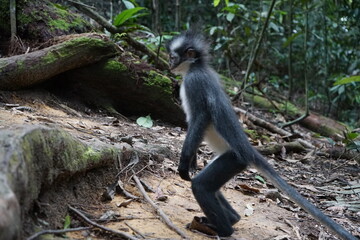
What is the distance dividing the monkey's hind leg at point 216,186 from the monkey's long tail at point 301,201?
208 millimetres

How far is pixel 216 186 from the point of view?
3.92 meters

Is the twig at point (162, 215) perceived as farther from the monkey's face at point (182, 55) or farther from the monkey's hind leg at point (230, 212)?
the monkey's face at point (182, 55)

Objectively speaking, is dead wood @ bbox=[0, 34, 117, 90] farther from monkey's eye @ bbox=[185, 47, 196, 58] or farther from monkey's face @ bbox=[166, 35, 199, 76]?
monkey's eye @ bbox=[185, 47, 196, 58]

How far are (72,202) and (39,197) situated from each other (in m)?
0.46

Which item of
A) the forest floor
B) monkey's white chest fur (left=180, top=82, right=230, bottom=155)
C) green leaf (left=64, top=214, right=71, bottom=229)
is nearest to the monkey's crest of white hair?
monkey's white chest fur (left=180, top=82, right=230, bottom=155)

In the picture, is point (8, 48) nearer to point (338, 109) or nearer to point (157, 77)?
point (157, 77)

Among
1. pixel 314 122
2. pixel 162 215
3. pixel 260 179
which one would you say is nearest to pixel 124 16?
pixel 260 179

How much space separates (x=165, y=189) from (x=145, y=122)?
276 centimetres

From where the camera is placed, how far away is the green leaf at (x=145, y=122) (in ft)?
23.6

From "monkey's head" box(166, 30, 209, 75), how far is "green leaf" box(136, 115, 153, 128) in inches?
88.8

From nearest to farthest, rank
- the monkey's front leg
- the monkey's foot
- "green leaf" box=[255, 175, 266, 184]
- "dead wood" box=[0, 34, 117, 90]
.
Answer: the monkey's foot
the monkey's front leg
"dead wood" box=[0, 34, 117, 90]
"green leaf" box=[255, 175, 266, 184]

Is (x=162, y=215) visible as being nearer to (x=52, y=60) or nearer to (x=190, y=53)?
(x=190, y=53)

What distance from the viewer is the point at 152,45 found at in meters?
9.84

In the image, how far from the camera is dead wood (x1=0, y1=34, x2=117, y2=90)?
5.89 meters
